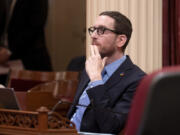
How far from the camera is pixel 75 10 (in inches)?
283

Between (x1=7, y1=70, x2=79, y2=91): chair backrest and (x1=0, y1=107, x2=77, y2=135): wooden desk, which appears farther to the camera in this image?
(x1=7, y1=70, x2=79, y2=91): chair backrest

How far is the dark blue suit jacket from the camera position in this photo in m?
2.24

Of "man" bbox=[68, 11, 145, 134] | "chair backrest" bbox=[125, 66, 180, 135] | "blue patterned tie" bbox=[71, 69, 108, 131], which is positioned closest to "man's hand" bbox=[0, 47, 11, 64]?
"man" bbox=[68, 11, 145, 134]

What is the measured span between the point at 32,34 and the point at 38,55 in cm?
36

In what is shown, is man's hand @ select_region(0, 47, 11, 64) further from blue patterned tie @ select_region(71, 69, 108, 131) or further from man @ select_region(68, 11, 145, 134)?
blue patterned tie @ select_region(71, 69, 108, 131)

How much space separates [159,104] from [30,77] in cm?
319

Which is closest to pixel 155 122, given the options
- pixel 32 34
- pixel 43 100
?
pixel 43 100

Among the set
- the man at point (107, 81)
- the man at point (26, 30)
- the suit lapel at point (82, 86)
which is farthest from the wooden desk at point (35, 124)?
the man at point (26, 30)

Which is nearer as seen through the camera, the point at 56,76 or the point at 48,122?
the point at 48,122

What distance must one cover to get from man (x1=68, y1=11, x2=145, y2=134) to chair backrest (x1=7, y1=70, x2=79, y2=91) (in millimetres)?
1345

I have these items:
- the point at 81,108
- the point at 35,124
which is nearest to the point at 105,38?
the point at 81,108

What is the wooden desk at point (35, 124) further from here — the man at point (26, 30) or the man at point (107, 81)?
the man at point (26, 30)

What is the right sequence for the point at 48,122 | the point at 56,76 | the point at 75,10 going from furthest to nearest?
1. the point at 75,10
2. the point at 56,76
3. the point at 48,122

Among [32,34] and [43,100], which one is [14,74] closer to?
[43,100]
